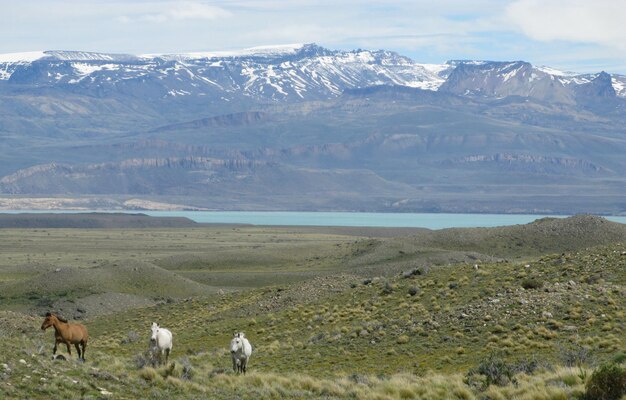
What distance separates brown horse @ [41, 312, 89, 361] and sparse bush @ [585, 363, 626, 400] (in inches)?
393

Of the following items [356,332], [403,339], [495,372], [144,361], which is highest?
[495,372]

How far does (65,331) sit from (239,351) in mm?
3860

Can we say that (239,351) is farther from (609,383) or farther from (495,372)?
(609,383)

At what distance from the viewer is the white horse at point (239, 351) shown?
80.8 ft

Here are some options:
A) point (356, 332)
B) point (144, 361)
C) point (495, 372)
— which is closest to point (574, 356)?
point (495, 372)

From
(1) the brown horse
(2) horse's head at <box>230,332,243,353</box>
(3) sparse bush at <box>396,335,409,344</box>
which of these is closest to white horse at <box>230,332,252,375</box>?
(2) horse's head at <box>230,332,243,353</box>

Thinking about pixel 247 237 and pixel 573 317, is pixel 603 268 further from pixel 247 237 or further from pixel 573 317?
pixel 247 237

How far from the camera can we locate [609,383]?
18.8 m

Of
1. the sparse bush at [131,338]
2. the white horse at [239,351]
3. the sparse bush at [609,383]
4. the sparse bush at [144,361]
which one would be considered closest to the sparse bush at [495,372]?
the sparse bush at [609,383]

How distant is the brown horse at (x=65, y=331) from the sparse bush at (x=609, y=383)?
9.97m

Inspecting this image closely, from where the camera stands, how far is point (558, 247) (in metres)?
75.8

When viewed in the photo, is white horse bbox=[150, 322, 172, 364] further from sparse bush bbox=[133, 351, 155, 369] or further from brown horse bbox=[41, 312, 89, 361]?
brown horse bbox=[41, 312, 89, 361]

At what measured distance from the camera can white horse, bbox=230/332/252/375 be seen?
24641mm

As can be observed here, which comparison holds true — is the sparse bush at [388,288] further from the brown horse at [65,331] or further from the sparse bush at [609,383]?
the sparse bush at [609,383]
